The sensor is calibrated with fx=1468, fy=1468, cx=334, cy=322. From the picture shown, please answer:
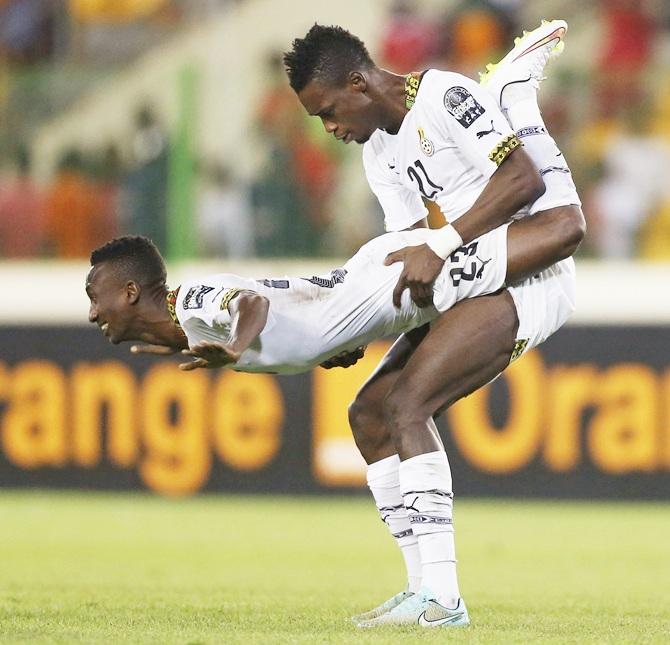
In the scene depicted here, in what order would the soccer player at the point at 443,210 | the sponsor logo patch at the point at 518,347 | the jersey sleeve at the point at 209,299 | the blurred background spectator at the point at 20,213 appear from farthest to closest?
the blurred background spectator at the point at 20,213
the sponsor logo patch at the point at 518,347
the soccer player at the point at 443,210
the jersey sleeve at the point at 209,299

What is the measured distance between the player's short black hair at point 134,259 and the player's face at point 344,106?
89 centimetres

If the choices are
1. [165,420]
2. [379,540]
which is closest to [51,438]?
[165,420]

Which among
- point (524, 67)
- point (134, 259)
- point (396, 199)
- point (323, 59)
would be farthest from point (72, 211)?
point (524, 67)

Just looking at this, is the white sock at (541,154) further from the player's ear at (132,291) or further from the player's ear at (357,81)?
the player's ear at (132,291)

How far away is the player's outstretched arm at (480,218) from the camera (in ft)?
18.9

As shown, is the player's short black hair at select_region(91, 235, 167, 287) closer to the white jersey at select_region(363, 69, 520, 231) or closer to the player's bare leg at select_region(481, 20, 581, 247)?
the white jersey at select_region(363, 69, 520, 231)

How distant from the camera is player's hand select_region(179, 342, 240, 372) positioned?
17.3 ft

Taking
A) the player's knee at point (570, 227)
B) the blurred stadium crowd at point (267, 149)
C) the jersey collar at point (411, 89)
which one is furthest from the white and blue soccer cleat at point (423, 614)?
the blurred stadium crowd at point (267, 149)

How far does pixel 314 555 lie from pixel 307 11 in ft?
19.5

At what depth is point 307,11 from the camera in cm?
1351

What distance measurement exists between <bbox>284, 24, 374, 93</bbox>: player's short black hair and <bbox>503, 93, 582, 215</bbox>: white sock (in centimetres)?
66

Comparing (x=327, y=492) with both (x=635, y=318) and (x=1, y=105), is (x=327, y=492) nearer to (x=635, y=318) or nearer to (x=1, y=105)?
(x=635, y=318)

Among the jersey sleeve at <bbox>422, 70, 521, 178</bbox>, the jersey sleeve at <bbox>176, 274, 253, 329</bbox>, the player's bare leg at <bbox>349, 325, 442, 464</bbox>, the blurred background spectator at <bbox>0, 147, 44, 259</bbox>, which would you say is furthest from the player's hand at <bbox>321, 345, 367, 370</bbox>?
the blurred background spectator at <bbox>0, 147, 44, 259</bbox>

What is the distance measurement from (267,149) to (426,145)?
21.5 feet
